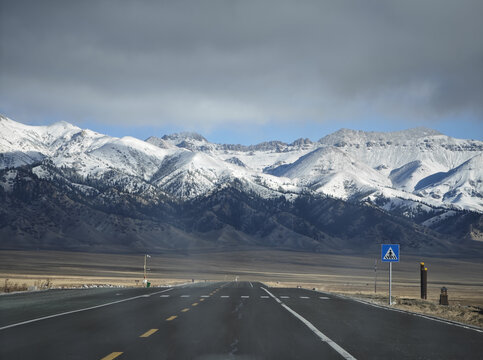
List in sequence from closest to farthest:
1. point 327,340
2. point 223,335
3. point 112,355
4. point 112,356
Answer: point 112,356, point 112,355, point 327,340, point 223,335

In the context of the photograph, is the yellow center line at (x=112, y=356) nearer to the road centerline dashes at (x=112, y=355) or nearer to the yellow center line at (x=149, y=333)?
the road centerline dashes at (x=112, y=355)

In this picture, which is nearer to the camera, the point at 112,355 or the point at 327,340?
the point at 112,355

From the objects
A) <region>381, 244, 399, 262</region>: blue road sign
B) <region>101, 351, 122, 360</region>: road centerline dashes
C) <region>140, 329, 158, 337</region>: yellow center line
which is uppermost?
<region>381, 244, 399, 262</region>: blue road sign

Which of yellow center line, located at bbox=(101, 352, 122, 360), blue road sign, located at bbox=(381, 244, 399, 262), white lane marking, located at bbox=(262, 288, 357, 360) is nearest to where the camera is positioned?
yellow center line, located at bbox=(101, 352, 122, 360)

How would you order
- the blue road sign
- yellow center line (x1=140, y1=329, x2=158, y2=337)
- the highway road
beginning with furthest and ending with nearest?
1. the blue road sign
2. yellow center line (x1=140, y1=329, x2=158, y2=337)
3. the highway road

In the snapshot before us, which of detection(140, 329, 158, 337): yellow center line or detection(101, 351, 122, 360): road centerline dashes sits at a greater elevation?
detection(101, 351, 122, 360): road centerline dashes

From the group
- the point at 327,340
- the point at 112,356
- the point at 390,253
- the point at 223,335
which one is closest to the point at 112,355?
the point at 112,356

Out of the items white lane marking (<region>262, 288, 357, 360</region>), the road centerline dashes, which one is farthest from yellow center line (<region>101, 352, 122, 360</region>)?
white lane marking (<region>262, 288, 357, 360</region>)

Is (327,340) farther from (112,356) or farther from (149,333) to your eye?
(112,356)

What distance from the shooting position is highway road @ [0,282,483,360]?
12.5m

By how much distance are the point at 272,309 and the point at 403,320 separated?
5.73 meters

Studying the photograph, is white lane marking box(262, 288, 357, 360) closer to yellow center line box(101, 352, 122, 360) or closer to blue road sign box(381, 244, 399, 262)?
yellow center line box(101, 352, 122, 360)

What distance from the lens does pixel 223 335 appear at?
1551cm

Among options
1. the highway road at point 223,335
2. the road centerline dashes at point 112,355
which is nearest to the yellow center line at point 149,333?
the highway road at point 223,335
